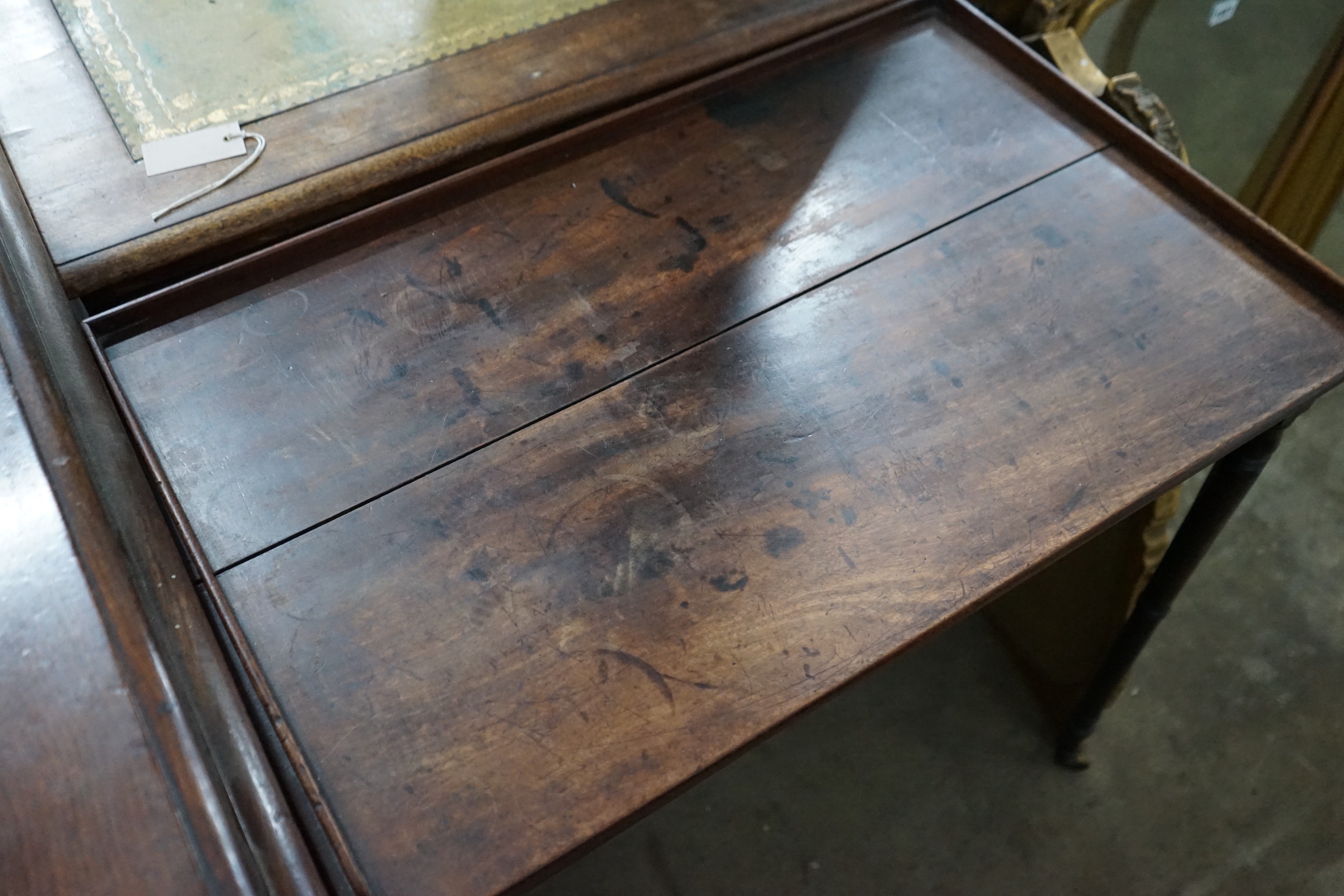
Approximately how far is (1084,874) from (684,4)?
4.16ft

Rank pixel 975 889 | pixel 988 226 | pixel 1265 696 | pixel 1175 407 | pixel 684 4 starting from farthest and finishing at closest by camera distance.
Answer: pixel 1265 696, pixel 975 889, pixel 684 4, pixel 988 226, pixel 1175 407

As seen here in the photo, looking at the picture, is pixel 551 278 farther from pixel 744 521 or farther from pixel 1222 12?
pixel 1222 12

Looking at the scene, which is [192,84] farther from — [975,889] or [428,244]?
[975,889]

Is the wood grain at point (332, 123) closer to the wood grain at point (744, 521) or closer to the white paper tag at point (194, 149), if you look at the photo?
the white paper tag at point (194, 149)

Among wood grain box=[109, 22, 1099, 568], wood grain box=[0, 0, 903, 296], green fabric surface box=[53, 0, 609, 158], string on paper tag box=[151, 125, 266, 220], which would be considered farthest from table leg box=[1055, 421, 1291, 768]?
string on paper tag box=[151, 125, 266, 220]

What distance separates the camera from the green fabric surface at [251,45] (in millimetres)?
961

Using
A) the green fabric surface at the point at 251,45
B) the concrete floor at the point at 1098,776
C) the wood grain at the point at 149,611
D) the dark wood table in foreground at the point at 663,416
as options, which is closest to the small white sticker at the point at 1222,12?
the concrete floor at the point at 1098,776

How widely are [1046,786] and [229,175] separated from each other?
4.44 feet

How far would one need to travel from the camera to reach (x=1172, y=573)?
1120 millimetres


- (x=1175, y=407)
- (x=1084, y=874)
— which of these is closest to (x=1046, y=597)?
(x=1084, y=874)

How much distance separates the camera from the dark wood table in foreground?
24.9 inches

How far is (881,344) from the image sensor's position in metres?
0.82

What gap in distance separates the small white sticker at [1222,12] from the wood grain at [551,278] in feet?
2.96

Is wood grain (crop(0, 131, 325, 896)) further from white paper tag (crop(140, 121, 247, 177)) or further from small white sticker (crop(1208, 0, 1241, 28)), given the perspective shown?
small white sticker (crop(1208, 0, 1241, 28))
